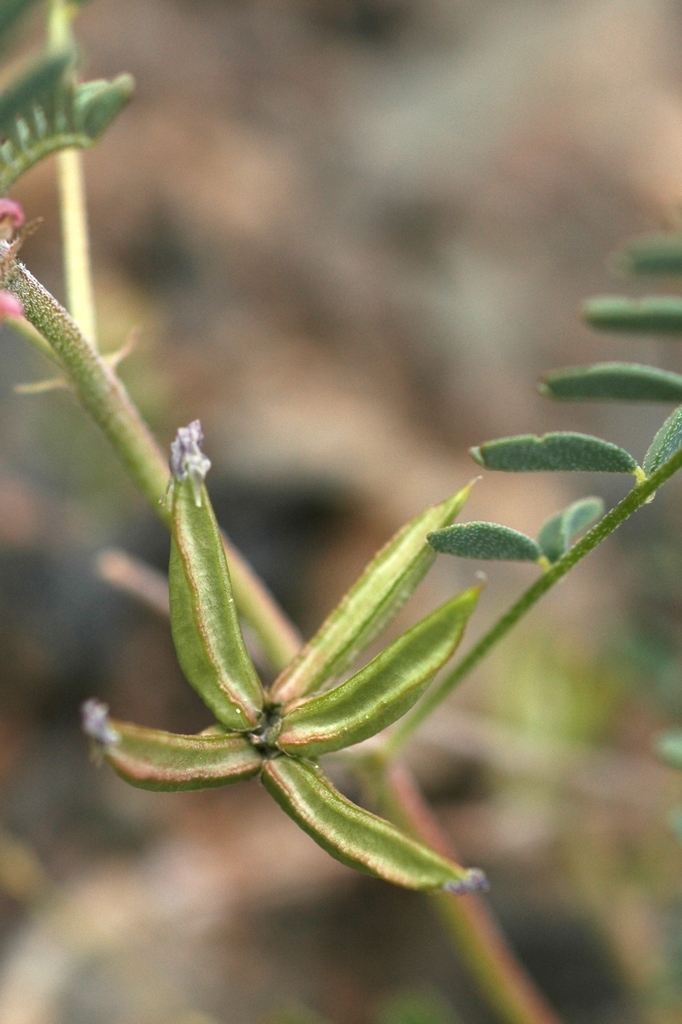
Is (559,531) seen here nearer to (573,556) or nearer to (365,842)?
(573,556)

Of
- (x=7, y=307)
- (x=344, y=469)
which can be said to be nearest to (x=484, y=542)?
(x=7, y=307)

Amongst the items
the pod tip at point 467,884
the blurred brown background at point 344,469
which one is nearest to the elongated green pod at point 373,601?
the pod tip at point 467,884

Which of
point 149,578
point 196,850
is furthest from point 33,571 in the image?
point 149,578

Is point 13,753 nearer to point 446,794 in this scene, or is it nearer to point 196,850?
point 196,850

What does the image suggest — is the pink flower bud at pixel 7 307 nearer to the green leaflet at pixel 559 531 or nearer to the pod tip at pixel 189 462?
the pod tip at pixel 189 462

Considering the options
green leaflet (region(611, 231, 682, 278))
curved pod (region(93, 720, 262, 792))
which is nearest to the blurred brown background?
green leaflet (region(611, 231, 682, 278))

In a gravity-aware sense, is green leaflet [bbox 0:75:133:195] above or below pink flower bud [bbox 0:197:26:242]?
above

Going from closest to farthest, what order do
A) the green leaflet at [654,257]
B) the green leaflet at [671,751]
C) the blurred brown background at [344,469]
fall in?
1. the green leaflet at [671,751]
2. the green leaflet at [654,257]
3. the blurred brown background at [344,469]

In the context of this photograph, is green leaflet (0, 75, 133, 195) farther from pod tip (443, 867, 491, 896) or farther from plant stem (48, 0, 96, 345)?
pod tip (443, 867, 491, 896)
